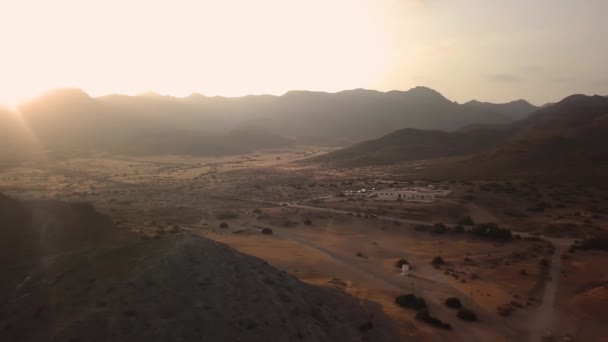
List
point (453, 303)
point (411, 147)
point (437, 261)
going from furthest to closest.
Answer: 1. point (411, 147)
2. point (437, 261)
3. point (453, 303)

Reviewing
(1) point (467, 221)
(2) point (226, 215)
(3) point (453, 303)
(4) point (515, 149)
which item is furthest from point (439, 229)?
(4) point (515, 149)

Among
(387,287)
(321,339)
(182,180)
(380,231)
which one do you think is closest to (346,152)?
(182,180)

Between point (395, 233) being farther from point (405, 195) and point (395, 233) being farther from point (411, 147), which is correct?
point (411, 147)

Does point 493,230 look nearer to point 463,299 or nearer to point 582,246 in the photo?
point 582,246

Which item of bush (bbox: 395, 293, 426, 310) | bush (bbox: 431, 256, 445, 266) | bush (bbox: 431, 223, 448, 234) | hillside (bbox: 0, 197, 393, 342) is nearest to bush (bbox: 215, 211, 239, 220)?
bush (bbox: 431, 223, 448, 234)

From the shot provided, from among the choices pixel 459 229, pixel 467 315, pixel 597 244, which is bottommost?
pixel 459 229

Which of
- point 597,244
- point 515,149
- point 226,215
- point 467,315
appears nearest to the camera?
point 467,315
